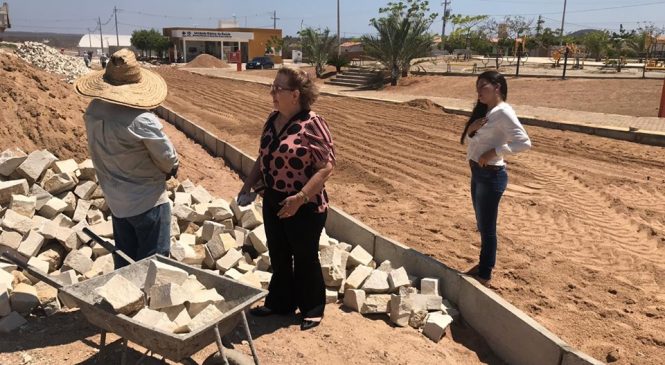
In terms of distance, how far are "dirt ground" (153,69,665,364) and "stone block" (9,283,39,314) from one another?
319 cm

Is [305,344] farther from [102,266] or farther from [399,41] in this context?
[399,41]

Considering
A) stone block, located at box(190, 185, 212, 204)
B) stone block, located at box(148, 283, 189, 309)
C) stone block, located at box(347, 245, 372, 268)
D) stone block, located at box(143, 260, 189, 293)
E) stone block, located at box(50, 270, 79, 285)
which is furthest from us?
stone block, located at box(190, 185, 212, 204)

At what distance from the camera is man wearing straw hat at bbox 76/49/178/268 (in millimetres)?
2904

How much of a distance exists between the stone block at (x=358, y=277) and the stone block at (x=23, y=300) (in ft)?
7.11

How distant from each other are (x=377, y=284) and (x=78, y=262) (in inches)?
89.3

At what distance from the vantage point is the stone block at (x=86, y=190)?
4891 mm

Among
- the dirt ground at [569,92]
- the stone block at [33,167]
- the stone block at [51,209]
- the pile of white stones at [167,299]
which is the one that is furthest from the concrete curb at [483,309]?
the dirt ground at [569,92]

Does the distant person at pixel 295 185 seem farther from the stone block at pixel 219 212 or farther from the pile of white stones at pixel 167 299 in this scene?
the stone block at pixel 219 212

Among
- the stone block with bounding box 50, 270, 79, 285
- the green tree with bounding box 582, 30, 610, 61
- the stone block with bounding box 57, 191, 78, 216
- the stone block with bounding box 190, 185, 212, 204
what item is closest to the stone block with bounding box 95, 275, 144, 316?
the stone block with bounding box 50, 270, 79, 285

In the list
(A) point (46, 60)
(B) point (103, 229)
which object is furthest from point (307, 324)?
(A) point (46, 60)

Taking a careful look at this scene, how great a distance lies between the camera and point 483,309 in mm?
3588

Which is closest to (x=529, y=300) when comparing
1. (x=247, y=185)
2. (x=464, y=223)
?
(x=464, y=223)

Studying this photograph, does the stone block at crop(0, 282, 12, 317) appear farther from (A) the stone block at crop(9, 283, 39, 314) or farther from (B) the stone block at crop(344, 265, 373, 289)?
(B) the stone block at crop(344, 265, 373, 289)

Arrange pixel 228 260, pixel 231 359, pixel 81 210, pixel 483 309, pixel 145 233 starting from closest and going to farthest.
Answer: pixel 231 359 < pixel 145 233 < pixel 483 309 < pixel 228 260 < pixel 81 210
